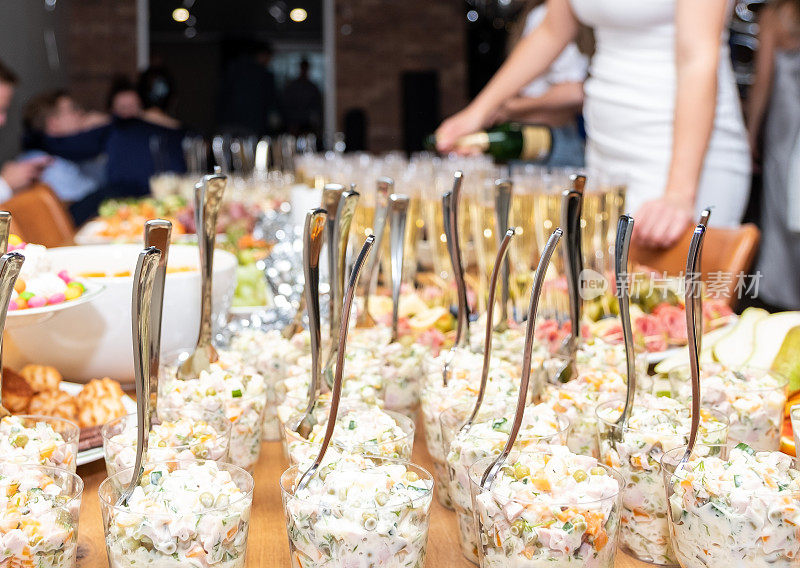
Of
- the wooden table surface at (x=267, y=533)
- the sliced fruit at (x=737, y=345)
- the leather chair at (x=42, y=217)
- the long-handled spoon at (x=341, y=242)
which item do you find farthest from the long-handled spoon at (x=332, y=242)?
the leather chair at (x=42, y=217)

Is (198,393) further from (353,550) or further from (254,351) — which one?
(353,550)

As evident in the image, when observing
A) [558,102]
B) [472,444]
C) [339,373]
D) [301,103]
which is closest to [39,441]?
[339,373]

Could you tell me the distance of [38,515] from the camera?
809 mm

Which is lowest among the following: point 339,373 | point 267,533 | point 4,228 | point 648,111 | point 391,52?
point 267,533

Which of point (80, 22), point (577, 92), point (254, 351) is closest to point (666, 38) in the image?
point (577, 92)

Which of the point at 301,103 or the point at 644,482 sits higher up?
the point at 301,103

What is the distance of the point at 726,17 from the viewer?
8.00ft

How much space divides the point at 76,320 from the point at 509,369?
0.71 meters

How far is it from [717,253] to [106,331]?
152 cm

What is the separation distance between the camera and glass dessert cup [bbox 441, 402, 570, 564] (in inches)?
36.5

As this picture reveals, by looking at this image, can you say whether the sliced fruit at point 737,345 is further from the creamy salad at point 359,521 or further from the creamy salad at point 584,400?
the creamy salad at point 359,521

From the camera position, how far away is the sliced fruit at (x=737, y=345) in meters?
1.38

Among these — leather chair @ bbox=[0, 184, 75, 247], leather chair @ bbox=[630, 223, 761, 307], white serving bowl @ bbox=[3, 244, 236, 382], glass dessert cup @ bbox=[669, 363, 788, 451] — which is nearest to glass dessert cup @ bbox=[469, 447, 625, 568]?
glass dessert cup @ bbox=[669, 363, 788, 451]

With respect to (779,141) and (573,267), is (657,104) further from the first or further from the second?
(573,267)
